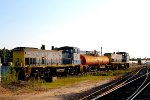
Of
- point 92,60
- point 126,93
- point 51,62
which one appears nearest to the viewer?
point 126,93

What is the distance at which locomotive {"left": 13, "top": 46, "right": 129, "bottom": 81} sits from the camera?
3042 centimetres

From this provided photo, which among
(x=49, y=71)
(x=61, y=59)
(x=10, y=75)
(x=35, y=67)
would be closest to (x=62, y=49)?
(x=61, y=59)

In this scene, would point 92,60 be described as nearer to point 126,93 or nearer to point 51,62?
point 51,62

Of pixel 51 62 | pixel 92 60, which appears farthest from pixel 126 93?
pixel 92 60

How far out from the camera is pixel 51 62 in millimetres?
36031

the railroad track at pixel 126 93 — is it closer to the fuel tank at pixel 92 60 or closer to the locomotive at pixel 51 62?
the locomotive at pixel 51 62

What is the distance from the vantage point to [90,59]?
47.4 m

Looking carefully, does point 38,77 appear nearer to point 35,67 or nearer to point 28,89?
point 35,67

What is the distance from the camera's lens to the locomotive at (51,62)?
30.4 metres

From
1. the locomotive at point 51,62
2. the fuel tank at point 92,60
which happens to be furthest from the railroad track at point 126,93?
the fuel tank at point 92,60

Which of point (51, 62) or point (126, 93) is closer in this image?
point (126, 93)

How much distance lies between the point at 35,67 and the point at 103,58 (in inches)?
1003

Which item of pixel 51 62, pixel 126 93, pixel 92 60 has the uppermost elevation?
pixel 92 60

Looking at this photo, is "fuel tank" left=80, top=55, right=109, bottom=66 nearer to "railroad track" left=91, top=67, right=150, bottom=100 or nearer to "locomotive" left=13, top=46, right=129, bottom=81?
"locomotive" left=13, top=46, right=129, bottom=81
